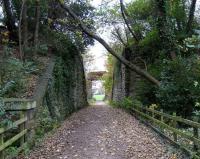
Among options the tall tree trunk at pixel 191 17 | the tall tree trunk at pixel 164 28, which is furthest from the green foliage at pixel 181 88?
the tall tree trunk at pixel 191 17

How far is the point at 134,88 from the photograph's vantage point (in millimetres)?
22578

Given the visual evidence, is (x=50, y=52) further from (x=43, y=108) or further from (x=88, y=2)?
(x=43, y=108)

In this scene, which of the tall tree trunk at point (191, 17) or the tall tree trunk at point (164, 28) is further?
the tall tree trunk at point (191, 17)

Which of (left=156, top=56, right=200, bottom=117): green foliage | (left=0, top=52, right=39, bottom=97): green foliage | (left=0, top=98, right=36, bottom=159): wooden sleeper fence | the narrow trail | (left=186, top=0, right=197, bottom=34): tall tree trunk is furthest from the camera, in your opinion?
(left=186, top=0, right=197, bottom=34): tall tree trunk

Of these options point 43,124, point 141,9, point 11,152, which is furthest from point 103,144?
point 141,9

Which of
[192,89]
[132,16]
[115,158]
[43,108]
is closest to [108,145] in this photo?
[115,158]

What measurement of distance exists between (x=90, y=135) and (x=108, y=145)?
1.64 meters

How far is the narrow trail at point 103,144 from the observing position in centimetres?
817

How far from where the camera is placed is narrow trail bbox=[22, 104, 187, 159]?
322 inches

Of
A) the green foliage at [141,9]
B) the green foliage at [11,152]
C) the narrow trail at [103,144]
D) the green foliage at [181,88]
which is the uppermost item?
the green foliage at [141,9]

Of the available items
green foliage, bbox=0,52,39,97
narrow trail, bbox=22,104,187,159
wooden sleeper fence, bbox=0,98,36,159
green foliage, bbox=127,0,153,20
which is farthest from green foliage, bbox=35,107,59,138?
green foliage, bbox=127,0,153,20

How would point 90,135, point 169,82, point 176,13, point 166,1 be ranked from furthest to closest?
1. point 176,13
2. point 166,1
3. point 169,82
4. point 90,135

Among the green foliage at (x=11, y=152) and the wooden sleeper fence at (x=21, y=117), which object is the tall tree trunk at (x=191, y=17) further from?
the green foliage at (x=11, y=152)

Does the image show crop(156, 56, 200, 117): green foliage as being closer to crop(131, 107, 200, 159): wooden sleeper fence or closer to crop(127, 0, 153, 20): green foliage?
crop(131, 107, 200, 159): wooden sleeper fence
